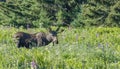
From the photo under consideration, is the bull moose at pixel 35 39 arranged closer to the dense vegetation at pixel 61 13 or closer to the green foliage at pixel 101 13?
the dense vegetation at pixel 61 13

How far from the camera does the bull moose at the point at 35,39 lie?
30.4 ft

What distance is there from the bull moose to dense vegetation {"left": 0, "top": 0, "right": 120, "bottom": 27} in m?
22.1

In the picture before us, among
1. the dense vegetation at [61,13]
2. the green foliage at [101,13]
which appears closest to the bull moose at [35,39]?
the dense vegetation at [61,13]

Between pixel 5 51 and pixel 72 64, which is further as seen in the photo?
pixel 5 51

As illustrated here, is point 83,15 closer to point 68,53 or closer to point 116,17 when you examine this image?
point 116,17

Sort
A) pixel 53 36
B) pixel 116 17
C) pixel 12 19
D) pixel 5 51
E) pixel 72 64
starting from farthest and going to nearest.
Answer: pixel 12 19
pixel 116 17
pixel 53 36
pixel 5 51
pixel 72 64

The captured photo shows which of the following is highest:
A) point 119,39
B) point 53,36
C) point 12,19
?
point 53,36

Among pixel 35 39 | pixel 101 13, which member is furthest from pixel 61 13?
pixel 35 39

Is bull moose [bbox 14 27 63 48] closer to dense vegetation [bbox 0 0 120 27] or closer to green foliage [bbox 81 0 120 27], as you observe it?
dense vegetation [bbox 0 0 120 27]

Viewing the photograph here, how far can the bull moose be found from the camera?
9.27 metres

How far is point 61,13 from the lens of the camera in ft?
110

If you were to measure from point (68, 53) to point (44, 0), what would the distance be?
2583 cm

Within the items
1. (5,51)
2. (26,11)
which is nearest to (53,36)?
(5,51)

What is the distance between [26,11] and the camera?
113 ft
